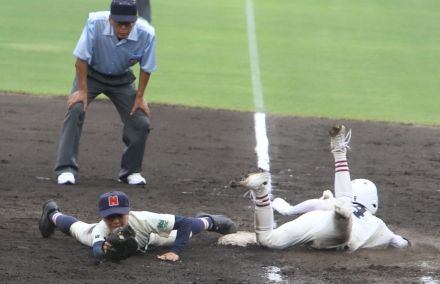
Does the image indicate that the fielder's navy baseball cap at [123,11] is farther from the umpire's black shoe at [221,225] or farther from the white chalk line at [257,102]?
the umpire's black shoe at [221,225]

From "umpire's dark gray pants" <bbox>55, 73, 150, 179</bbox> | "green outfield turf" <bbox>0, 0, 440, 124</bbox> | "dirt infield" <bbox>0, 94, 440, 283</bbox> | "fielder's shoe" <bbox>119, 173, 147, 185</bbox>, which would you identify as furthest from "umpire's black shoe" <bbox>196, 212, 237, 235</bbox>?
"green outfield turf" <bbox>0, 0, 440, 124</bbox>

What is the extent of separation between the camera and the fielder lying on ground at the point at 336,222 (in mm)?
7777

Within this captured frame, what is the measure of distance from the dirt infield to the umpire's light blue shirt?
1159mm

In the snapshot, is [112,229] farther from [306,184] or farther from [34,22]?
[34,22]

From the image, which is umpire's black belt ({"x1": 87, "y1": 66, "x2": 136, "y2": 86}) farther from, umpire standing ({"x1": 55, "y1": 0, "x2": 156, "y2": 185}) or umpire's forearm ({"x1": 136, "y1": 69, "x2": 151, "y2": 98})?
umpire's forearm ({"x1": 136, "y1": 69, "x2": 151, "y2": 98})

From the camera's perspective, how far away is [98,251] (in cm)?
738

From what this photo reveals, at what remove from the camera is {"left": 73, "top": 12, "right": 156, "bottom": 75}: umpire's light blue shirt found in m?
10.3

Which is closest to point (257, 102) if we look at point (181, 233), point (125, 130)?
point (125, 130)

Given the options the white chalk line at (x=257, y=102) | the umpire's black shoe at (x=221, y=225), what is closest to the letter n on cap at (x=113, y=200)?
the umpire's black shoe at (x=221, y=225)

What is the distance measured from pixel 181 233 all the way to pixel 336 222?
A: 1130mm

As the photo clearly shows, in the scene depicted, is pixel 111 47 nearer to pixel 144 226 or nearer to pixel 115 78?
pixel 115 78

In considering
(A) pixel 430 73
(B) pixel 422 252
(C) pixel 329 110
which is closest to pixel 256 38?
(A) pixel 430 73

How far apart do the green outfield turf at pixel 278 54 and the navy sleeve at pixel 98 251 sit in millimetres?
7948

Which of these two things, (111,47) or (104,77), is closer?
(111,47)
